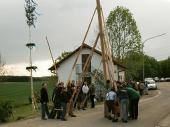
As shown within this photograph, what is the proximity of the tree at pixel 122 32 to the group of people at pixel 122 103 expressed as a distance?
46241mm

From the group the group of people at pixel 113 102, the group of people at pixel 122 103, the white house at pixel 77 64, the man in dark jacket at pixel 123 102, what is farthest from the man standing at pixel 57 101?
the white house at pixel 77 64

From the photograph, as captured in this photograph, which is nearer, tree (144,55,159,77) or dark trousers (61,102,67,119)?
dark trousers (61,102,67,119)

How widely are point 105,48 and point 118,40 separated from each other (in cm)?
4598

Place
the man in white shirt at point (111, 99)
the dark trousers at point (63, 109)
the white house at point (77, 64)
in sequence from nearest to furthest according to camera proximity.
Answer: the man in white shirt at point (111, 99), the dark trousers at point (63, 109), the white house at point (77, 64)

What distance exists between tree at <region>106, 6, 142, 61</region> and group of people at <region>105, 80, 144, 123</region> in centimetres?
4624

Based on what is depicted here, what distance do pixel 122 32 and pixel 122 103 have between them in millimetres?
50980

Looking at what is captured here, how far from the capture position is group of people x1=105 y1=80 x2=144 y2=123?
2198 centimetres

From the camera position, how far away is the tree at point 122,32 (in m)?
70.2

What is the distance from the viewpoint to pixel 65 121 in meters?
22.3

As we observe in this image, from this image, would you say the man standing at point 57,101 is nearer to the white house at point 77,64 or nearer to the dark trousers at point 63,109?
the dark trousers at point 63,109

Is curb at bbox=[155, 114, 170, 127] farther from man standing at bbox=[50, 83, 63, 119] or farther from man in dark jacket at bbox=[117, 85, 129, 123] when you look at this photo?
man standing at bbox=[50, 83, 63, 119]

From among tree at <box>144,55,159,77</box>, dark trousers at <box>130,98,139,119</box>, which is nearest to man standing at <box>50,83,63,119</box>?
dark trousers at <box>130,98,139,119</box>

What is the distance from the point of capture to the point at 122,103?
72.1ft

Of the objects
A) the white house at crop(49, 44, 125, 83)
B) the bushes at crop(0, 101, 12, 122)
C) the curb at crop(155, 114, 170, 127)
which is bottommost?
the curb at crop(155, 114, 170, 127)
